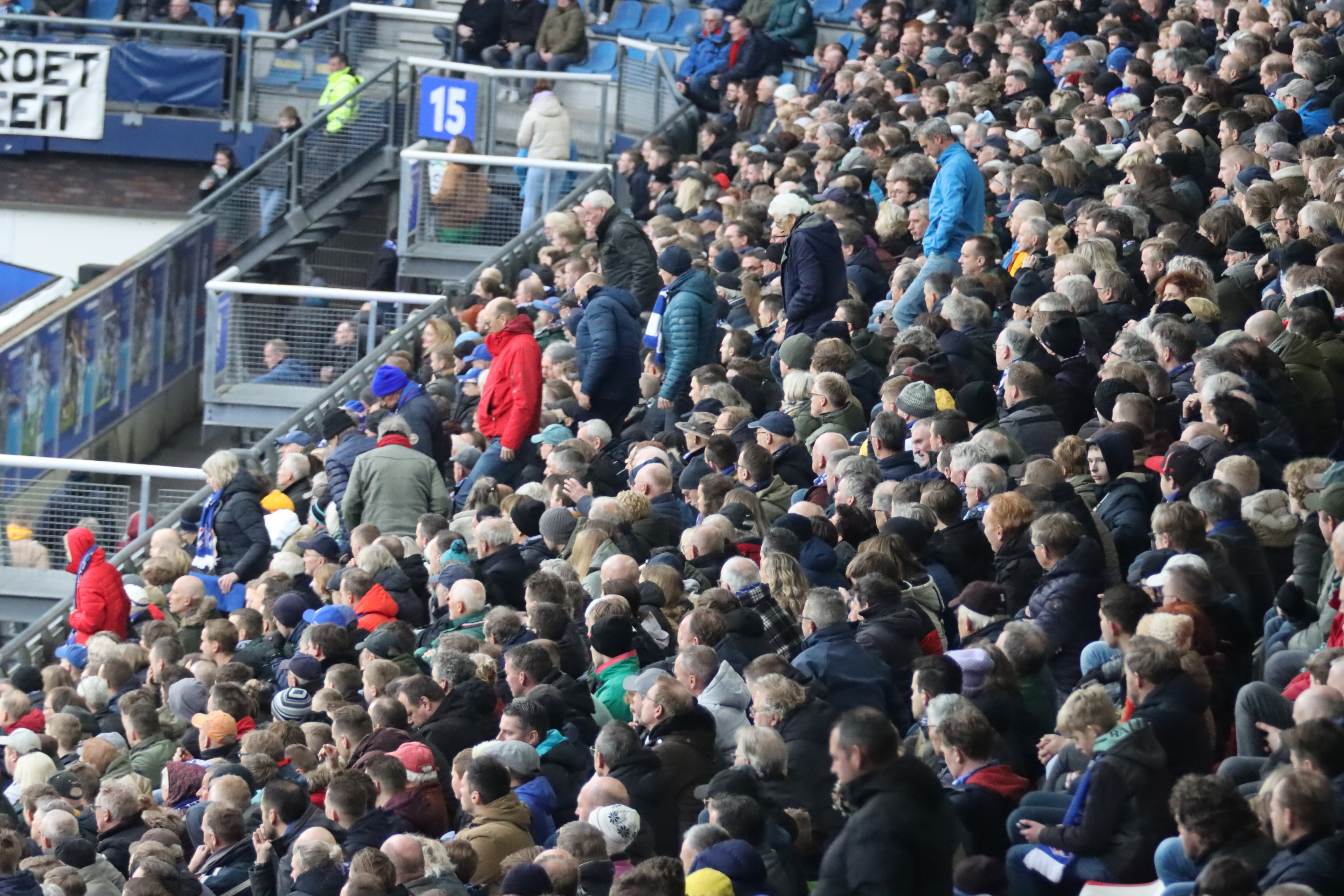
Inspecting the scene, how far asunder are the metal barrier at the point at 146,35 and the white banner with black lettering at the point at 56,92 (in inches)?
6.8

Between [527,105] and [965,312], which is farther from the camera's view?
[527,105]

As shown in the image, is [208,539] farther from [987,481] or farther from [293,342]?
[987,481]

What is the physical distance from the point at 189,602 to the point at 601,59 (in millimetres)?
11387

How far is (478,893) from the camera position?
6.95m

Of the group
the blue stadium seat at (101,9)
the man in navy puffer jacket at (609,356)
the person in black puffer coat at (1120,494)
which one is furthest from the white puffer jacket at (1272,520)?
the blue stadium seat at (101,9)

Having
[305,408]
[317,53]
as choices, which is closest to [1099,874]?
[305,408]

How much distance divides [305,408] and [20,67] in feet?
29.2

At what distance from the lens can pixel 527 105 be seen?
62.3ft

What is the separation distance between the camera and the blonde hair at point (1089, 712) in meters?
6.81

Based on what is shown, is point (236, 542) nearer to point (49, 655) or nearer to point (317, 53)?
point (49, 655)

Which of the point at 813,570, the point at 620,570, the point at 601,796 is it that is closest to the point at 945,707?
the point at 601,796

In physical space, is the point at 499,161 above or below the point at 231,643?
above

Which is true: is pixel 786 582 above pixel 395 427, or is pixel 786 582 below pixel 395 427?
above

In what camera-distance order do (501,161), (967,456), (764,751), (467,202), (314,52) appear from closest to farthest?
(764,751)
(967,456)
(501,161)
(467,202)
(314,52)
